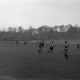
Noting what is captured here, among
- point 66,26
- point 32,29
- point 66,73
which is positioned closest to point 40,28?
point 32,29

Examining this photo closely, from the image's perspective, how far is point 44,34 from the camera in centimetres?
13788

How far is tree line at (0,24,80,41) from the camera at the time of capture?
5000 inches

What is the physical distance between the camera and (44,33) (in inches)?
5512

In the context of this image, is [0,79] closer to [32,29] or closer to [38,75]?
[38,75]

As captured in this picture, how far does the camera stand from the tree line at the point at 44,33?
12700cm

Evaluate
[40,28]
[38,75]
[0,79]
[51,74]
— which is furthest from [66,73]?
[40,28]

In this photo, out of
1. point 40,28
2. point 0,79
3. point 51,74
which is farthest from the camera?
point 40,28

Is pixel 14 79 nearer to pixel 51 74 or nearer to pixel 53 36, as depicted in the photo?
pixel 51 74

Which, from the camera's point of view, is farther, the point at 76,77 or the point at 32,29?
the point at 32,29

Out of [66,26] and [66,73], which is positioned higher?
[66,26]

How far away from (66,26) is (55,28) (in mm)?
8499

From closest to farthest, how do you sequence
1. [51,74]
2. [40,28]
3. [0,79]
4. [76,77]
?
[0,79]
[76,77]
[51,74]
[40,28]

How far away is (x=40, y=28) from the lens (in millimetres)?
147500

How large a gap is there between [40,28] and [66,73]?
134 m
